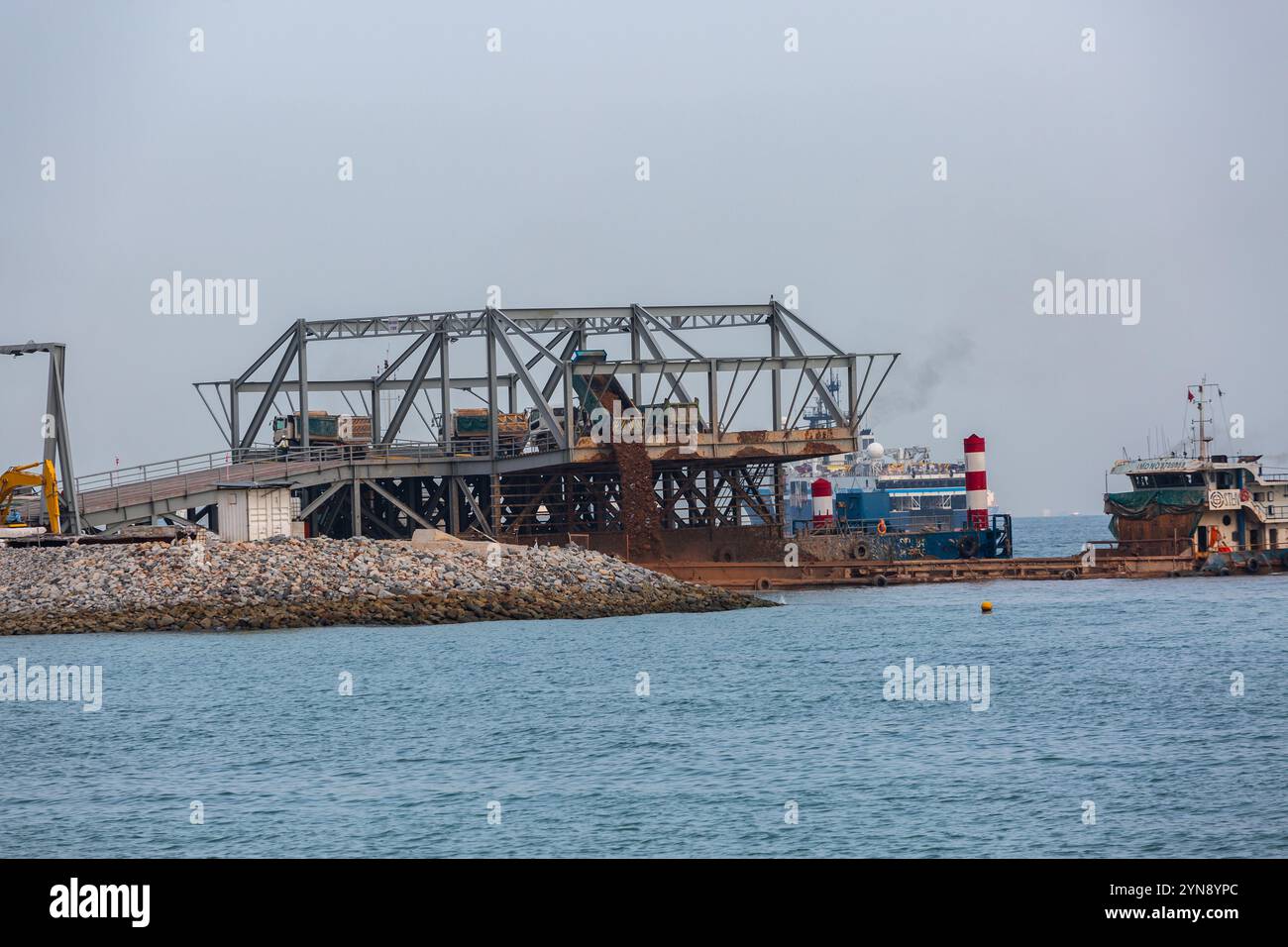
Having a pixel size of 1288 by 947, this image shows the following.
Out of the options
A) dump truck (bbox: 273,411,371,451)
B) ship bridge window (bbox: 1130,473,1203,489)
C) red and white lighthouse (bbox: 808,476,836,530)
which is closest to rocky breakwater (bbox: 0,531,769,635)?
dump truck (bbox: 273,411,371,451)

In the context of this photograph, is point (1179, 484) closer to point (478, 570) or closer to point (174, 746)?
point (478, 570)

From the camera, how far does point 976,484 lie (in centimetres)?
7300

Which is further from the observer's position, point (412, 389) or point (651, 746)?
point (412, 389)

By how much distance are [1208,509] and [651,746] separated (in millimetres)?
49049

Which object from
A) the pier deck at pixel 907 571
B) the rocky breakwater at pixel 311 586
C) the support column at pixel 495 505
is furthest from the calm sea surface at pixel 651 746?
the support column at pixel 495 505

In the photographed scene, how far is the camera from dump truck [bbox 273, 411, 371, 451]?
236 ft

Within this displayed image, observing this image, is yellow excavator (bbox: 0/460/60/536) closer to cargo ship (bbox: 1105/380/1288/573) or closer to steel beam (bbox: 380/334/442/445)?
steel beam (bbox: 380/334/442/445)

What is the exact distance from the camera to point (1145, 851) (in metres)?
19.5

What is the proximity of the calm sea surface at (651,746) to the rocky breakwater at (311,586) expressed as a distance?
2.53 metres

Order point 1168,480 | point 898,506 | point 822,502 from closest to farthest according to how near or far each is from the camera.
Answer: point 1168,480, point 822,502, point 898,506

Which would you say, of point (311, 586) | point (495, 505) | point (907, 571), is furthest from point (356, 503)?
point (907, 571)

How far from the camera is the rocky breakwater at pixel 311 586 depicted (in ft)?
166

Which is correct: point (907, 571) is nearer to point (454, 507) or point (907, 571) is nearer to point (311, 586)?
point (454, 507)
